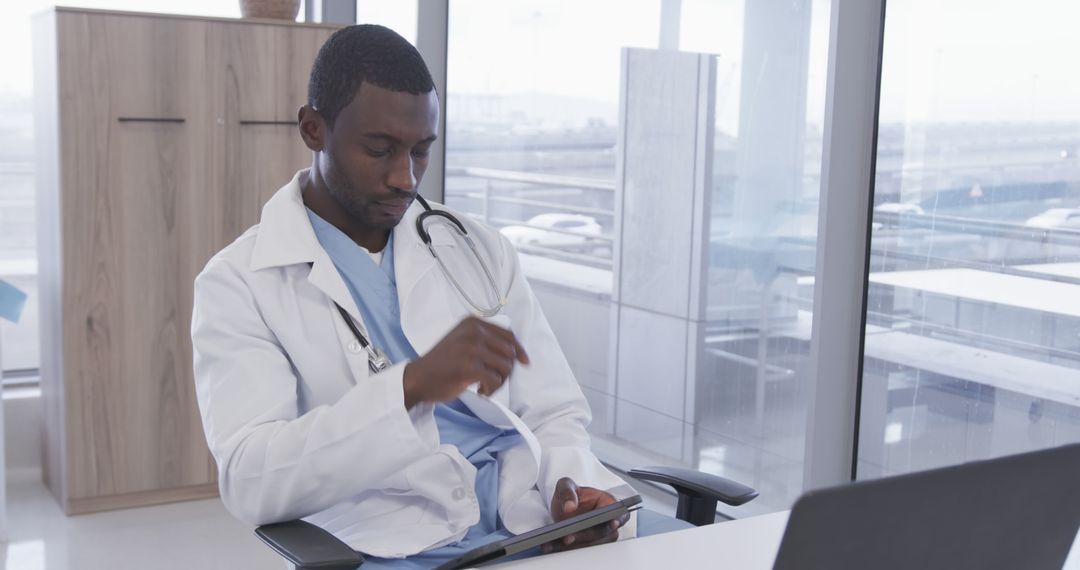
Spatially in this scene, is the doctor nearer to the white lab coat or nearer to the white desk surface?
the white lab coat

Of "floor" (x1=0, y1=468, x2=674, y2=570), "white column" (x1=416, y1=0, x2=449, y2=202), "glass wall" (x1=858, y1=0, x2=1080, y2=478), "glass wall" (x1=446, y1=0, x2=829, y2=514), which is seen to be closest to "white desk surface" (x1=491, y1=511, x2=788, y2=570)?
"glass wall" (x1=858, y1=0, x2=1080, y2=478)

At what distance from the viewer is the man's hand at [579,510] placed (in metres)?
1.44

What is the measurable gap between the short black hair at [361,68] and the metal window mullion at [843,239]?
1.02m

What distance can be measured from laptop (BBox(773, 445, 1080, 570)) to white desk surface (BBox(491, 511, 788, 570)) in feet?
0.85

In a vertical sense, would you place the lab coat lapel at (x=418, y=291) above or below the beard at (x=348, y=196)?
below

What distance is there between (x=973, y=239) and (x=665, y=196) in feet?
3.10

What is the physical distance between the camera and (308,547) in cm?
131

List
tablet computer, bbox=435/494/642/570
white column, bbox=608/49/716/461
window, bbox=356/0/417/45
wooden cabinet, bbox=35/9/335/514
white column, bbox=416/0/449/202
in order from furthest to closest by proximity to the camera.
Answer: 1. window, bbox=356/0/417/45
2. white column, bbox=416/0/449/202
3. wooden cabinet, bbox=35/9/335/514
4. white column, bbox=608/49/716/461
5. tablet computer, bbox=435/494/642/570

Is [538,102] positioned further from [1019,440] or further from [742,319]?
[1019,440]

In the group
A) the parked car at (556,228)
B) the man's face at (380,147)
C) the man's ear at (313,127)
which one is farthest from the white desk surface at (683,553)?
the parked car at (556,228)

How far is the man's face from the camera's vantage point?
60.9 inches

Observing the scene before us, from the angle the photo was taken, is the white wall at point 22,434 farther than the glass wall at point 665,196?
Yes

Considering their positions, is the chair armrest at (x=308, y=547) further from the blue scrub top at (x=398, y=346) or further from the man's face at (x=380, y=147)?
the man's face at (x=380, y=147)

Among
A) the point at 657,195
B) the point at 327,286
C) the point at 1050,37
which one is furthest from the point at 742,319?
the point at 327,286
